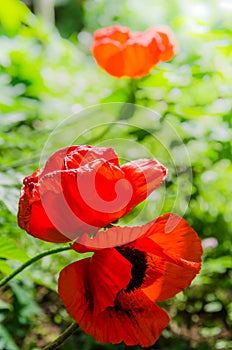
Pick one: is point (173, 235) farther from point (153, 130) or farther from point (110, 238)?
point (153, 130)

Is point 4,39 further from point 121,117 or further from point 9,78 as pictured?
point 121,117

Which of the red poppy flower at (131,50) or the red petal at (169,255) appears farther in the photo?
the red poppy flower at (131,50)

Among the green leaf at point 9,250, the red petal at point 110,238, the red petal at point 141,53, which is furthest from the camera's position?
the red petal at point 141,53

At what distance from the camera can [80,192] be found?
1.75 feet

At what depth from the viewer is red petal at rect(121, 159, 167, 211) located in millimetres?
554

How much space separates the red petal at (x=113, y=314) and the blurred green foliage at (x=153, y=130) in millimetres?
434

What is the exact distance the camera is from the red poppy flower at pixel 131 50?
3.34 feet

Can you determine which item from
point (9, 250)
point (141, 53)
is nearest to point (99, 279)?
point (9, 250)

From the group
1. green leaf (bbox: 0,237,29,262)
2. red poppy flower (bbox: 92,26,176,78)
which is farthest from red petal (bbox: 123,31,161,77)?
green leaf (bbox: 0,237,29,262)

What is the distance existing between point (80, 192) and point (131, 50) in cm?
53

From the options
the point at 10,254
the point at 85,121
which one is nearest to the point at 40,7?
the point at 85,121

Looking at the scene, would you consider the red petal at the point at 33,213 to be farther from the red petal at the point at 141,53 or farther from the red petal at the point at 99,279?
the red petal at the point at 141,53

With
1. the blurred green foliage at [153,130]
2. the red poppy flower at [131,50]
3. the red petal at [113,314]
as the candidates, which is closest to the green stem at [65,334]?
the red petal at [113,314]

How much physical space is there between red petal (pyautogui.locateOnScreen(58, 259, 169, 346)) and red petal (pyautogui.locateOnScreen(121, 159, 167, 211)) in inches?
2.9
